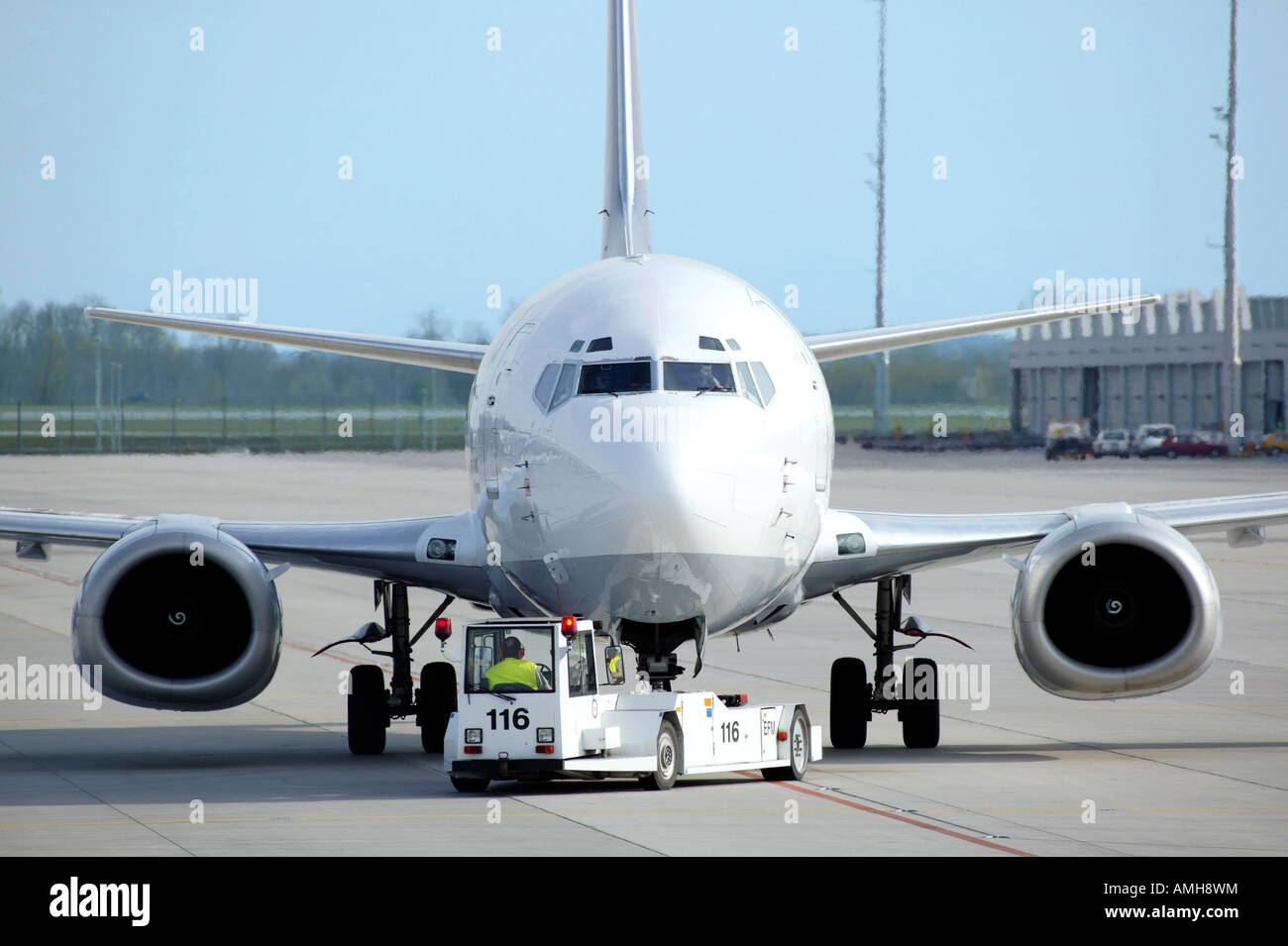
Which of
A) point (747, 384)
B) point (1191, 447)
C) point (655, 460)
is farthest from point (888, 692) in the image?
point (1191, 447)

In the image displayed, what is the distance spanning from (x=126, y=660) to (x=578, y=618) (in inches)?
172

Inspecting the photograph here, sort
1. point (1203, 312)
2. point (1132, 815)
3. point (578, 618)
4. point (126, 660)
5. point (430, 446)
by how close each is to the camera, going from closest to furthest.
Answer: point (1132, 815) < point (578, 618) < point (126, 660) < point (430, 446) < point (1203, 312)

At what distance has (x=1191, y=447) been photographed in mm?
89250

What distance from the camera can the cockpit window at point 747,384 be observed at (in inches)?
643

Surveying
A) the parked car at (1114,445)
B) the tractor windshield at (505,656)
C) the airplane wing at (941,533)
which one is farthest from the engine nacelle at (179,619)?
the parked car at (1114,445)

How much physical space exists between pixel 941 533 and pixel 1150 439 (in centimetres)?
7448

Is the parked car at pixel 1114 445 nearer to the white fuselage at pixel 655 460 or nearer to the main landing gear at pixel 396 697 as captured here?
the main landing gear at pixel 396 697

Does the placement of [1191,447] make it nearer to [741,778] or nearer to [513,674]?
[741,778]

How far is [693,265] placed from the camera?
18219 millimetres

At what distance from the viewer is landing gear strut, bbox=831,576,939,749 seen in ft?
66.0

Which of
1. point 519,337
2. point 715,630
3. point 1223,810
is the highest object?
point 519,337

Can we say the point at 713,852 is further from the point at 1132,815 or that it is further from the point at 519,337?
the point at 519,337

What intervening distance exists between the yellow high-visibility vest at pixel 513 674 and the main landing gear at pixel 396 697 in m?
3.44
